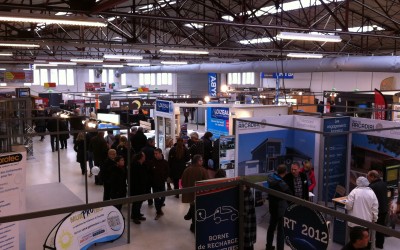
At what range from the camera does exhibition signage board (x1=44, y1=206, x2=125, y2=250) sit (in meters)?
5.61

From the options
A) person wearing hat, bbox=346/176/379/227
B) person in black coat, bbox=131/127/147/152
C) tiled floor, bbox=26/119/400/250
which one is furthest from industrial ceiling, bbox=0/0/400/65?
person wearing hat, bbox=346/176/379/227

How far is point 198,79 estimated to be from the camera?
38625 mm

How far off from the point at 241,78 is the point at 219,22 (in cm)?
2456

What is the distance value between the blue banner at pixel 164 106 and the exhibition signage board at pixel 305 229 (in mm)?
10130

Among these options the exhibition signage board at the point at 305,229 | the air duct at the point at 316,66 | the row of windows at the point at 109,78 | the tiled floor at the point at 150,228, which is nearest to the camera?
the exhibition signage board at the point at 305,229

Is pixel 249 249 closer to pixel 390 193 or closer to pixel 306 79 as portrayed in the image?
pixel 390 193

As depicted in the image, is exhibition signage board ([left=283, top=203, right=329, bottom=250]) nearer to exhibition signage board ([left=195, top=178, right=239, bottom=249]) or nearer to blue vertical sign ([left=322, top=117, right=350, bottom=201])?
exhibition signage board ([left=195, top=178, right=239, bottom=249])

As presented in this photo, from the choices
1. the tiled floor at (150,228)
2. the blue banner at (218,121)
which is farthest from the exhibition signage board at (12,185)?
the blue banner at (218,121)

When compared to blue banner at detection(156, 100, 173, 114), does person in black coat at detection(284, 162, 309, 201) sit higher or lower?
lower

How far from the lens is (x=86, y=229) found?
6148 millimetres

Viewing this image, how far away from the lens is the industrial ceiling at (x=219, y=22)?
9156mm

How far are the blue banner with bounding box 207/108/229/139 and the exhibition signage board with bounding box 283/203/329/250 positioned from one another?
927cm

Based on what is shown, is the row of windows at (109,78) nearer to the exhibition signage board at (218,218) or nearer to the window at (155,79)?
the window at (155,79)

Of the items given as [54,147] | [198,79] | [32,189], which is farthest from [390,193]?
[198,79]
